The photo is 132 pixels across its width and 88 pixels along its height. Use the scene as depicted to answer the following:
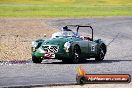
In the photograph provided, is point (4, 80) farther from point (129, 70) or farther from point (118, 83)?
point (129, 70)

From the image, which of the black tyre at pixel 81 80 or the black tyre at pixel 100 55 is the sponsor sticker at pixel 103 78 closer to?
the black tyre at pixel 81 80

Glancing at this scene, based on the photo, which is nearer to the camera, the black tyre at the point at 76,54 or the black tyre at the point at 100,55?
the black tyre at the point at 76,54

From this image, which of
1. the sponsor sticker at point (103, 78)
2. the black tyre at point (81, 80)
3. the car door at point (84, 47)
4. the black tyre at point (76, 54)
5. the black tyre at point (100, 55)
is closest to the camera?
the sponsor sticker at point (103, 78)

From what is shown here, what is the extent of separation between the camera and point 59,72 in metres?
16.8

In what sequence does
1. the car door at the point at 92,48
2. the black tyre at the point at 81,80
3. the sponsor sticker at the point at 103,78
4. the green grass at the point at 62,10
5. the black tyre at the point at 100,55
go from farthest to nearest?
the green grass at the point at 62,10, the black tyre at the point at 100,55, the car door at the point at 92,48, the black tyre at the point at 81,80, the sponsor sticker at the point at 103,78

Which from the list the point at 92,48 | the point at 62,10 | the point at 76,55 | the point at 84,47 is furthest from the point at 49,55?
the point at 62,10

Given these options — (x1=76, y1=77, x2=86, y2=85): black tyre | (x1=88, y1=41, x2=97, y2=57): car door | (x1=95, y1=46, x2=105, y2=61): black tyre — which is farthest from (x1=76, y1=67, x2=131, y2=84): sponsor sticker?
(x1=95, y1=46, x2=105, y2=61): black tyre

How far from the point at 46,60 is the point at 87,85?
898 cm

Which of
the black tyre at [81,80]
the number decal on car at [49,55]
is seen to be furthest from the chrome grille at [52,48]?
the black tyre at [81,80]

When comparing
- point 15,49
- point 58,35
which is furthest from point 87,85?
point 15,49

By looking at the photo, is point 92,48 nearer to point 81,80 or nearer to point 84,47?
point 84,47

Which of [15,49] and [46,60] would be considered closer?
[46,60]

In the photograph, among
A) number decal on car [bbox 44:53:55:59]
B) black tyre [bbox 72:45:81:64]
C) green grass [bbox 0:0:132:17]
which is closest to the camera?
number decal on car [bbox 44:53:55:59]

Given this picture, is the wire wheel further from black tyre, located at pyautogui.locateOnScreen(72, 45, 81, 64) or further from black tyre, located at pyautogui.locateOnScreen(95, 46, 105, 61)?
black tyre, located at pyautogui.locateOnScreen(95, 46, 105, 61)
